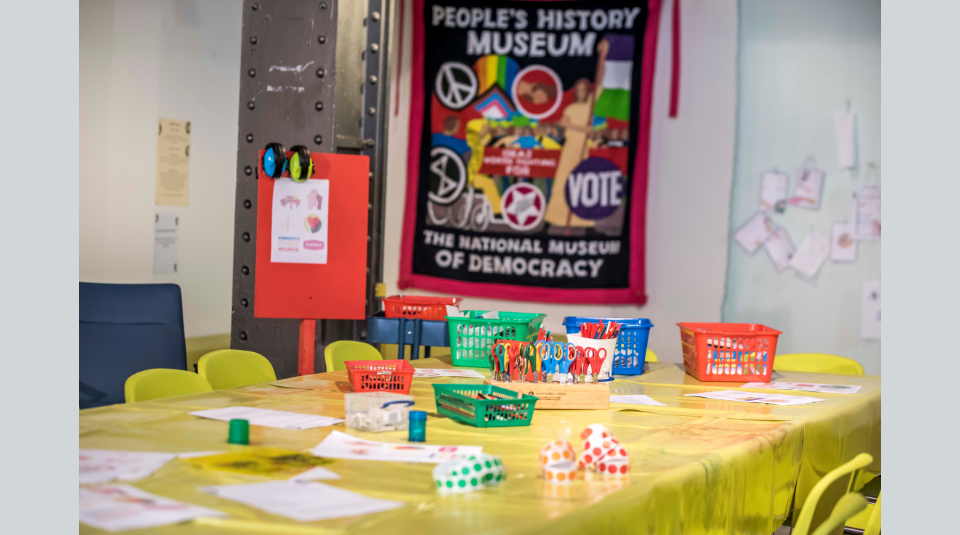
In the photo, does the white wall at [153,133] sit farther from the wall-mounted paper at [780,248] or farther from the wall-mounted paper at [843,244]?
the wall-mounted paper at [843,244]

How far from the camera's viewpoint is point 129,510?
3.79 feet

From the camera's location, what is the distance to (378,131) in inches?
158

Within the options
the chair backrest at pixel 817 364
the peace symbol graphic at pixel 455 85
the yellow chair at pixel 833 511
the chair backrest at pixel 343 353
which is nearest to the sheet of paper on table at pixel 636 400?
the yellow chair at pixel 833 511

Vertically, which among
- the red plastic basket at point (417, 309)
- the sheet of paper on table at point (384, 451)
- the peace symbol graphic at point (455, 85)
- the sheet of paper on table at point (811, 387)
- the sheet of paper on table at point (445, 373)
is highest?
the peace symbol graphic at point (455, 85)

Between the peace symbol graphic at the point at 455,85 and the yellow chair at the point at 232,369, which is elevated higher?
the peace symbol graphic at the point at 455,85

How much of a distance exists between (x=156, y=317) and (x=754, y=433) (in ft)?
8.57

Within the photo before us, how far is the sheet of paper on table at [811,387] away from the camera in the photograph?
2.64 metres

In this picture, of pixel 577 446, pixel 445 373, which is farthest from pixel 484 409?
pixel 445 373

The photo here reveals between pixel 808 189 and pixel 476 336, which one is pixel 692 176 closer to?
pixel 808 189

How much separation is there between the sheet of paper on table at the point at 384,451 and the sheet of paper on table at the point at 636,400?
0.82 meters

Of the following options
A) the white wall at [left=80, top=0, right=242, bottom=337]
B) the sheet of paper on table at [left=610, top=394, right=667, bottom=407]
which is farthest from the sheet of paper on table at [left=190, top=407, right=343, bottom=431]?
the white wall at [left=80, top=0, right=242, bottom=337]

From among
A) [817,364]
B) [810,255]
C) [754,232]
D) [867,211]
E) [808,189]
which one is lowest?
[817,364]

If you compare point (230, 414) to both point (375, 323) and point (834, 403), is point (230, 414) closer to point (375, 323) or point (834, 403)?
point (375, 323)

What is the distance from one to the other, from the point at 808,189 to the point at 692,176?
678mm
